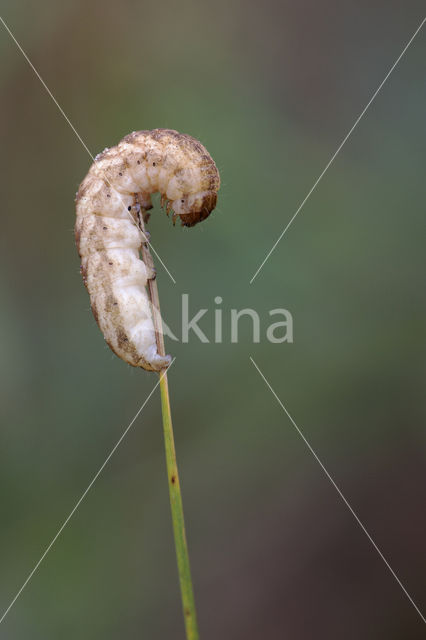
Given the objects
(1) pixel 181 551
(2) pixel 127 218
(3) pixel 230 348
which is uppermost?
(3) pixel 230 348

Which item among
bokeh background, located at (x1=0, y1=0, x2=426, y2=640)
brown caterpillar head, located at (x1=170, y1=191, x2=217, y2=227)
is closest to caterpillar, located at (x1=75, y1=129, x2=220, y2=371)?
brown caterpillar head, located at (x1=170, y1=191, x2=217, y2=227)

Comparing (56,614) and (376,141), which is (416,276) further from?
(56,614)

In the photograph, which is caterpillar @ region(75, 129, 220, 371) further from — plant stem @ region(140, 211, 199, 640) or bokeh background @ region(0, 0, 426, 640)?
bokeh background @ region(0, 0, 426, 640)

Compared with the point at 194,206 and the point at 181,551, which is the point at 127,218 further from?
the point at 181,551

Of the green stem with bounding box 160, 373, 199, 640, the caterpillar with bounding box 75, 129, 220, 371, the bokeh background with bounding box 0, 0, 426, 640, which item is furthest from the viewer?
the bokeh background with bounding box 0, 0, 426, 640

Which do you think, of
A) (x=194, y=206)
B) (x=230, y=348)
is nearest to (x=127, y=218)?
(x=194, y=206)

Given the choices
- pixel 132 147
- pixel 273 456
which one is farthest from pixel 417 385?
pixel 132 147

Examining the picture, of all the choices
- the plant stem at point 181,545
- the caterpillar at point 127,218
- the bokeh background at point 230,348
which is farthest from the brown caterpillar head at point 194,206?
the bokeh background at point 230,348
